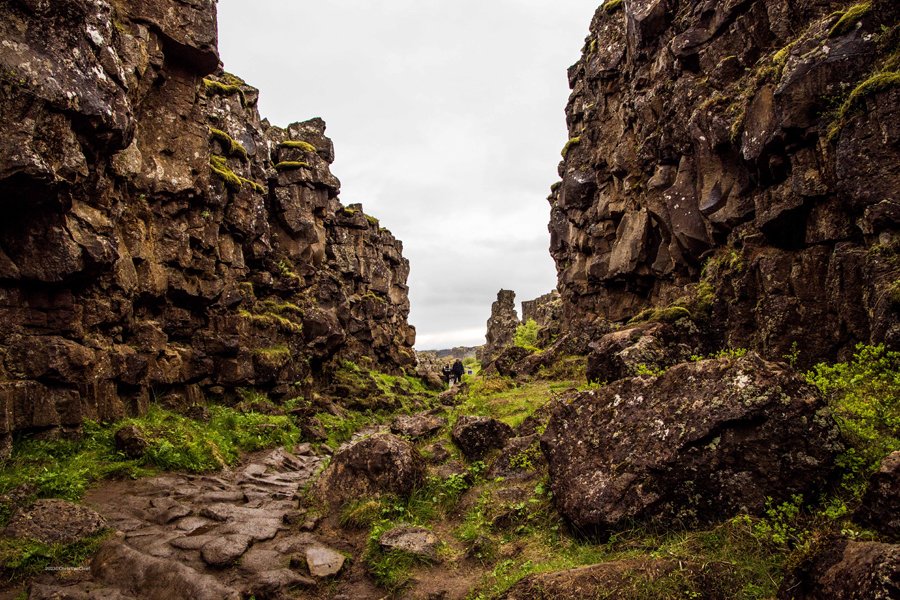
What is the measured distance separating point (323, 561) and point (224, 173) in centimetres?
2165

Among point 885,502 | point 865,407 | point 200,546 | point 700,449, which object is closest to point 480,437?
point 700,449

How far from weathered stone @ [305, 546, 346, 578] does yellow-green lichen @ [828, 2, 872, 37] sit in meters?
18.5

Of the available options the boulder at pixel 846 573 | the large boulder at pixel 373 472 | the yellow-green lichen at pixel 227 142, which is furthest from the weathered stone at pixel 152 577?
the yellow-green lichen at pixel 227 142

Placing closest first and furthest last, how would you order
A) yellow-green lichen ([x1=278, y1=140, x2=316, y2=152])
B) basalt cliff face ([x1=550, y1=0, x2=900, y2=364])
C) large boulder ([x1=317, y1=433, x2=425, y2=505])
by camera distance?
basalt cliff face ([x1=550, y1=0, x2=900, y2=364])
large boulder ([x1=317, y1=433, x2=425, y2=505])
yellow-green lichen ([x1=278, y1=140, x2=316, y2=152])

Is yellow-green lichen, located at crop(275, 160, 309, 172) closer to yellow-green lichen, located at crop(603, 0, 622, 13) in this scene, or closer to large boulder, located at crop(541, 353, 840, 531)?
yellow-green lichen, located at crop(603, 0, 622, 13)

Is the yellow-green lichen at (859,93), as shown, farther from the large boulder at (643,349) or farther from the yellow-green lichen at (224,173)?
the yellow-green lichen at (224,173)

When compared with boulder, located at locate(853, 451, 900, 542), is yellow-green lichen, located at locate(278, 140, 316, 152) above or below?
above

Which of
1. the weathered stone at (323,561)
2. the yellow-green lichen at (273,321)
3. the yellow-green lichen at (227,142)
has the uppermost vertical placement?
the yellow-green lichen at (227,142)

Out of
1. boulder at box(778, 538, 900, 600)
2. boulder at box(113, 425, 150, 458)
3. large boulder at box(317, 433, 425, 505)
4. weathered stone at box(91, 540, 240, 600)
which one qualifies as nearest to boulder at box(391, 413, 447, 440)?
large boulder at box(317, 433, 425, 505)

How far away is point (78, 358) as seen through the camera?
15008 mm

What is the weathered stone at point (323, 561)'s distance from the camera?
9125mm

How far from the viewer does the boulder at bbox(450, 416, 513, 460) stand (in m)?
14.1

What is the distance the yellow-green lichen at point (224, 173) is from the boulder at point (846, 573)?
1045 inches

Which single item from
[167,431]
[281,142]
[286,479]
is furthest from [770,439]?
[281,142]
